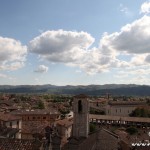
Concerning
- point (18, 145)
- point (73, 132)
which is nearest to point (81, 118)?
point (73, 132)

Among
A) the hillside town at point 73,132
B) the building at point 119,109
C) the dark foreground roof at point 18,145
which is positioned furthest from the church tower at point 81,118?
the building at point 119,109

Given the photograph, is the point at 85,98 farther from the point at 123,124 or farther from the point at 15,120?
the point at 123,124

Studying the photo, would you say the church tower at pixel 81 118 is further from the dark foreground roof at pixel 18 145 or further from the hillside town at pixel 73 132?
the dark foreground roof at pixel 18 145

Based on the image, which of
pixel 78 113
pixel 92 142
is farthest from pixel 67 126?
pixel 92 142

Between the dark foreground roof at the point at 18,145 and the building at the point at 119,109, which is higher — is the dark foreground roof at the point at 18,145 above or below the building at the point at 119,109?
above

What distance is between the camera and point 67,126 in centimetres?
6725

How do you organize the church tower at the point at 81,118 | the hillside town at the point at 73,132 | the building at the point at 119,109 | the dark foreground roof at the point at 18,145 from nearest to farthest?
the dark foreground roof at the point at 18,145, the hillside town at the point at 73,132, the church tower at the point at 81,118, the building at the point at 119,109

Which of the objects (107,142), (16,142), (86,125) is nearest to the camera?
(16,142)

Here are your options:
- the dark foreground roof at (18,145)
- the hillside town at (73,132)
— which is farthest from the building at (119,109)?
the dark foreground roof at (18,145)

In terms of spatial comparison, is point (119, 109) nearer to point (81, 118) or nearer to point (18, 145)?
point (81, 118)

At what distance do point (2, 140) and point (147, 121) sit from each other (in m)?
69.1

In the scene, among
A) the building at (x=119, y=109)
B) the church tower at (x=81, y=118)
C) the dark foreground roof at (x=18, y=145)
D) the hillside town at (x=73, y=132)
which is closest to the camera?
the dark foreground roof at (x=18, y=145)

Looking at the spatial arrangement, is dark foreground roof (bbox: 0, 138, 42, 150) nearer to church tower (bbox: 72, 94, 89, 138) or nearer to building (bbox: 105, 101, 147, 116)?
church tower (bbox: 72, 94, 89, 138)

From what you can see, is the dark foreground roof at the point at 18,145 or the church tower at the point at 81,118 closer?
the dark foreground roof at the point at 18,145
